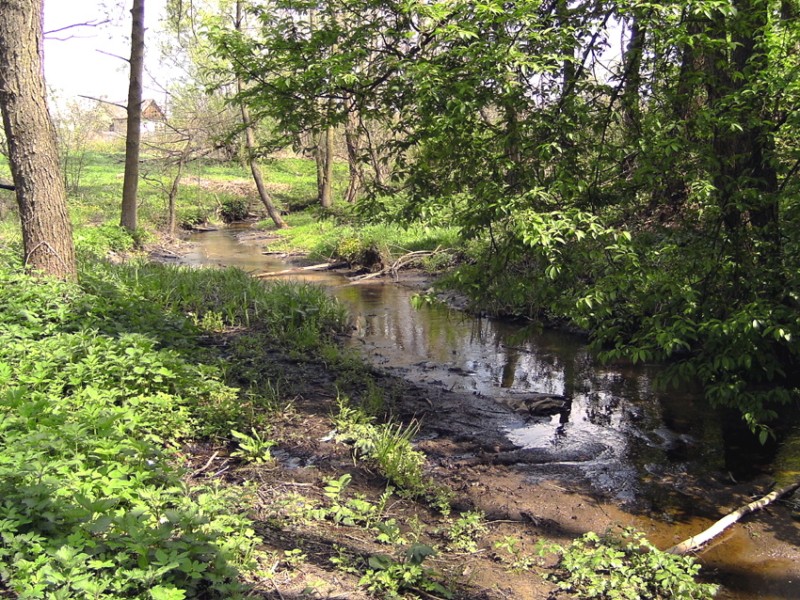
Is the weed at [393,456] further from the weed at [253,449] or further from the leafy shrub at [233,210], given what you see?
the leafy shrub at [233,210]

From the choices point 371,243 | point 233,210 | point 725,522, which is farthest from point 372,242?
point 233,210

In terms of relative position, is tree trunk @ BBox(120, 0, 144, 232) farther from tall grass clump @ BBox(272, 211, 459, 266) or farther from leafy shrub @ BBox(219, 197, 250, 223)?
leafy shrub @ BBox(219, 197, 250, 223)

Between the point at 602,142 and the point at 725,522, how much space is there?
3.22 metres

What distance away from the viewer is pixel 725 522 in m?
4.65

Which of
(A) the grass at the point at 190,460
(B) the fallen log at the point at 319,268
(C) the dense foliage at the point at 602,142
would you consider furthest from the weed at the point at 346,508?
(B) the fallen log at the point at 319,268

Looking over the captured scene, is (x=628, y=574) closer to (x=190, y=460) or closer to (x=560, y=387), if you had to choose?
(x=190, y=460)

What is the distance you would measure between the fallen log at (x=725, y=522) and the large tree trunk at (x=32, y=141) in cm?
731

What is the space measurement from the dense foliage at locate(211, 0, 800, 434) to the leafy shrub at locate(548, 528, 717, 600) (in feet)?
5.35

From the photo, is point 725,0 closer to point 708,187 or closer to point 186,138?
point 708,187

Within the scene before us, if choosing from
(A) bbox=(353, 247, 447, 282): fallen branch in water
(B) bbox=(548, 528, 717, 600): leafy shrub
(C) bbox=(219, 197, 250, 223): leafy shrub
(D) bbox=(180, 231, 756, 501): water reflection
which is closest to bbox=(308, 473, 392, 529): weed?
(B) bbox=(548, 528, 717, 600): leafy shrub

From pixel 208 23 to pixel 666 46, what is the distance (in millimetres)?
4066

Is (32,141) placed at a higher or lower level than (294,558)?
higher

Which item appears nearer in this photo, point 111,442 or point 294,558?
point 294,558

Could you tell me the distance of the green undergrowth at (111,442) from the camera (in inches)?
113
